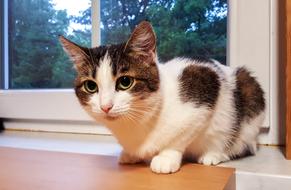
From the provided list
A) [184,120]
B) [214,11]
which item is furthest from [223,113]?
[214,11]

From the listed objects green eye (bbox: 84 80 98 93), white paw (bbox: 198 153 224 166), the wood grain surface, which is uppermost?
green eye (bbox: 84 80 98 93)

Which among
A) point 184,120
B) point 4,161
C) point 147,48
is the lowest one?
point 4,161

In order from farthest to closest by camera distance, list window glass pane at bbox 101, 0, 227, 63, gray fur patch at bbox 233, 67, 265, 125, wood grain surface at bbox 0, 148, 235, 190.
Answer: window glass pane at bbox 101, 0, 227, 63 < gray fur patch at bbox 233, 67, 265, 125 < wood grain surface at bbox 0, 148, 235, 190

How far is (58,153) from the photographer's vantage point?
3.17 feet

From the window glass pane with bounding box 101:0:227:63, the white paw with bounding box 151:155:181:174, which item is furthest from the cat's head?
the window glass pane with bounding box 101:0:227:63

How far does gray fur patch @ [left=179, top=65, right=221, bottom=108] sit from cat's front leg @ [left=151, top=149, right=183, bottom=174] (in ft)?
0.39

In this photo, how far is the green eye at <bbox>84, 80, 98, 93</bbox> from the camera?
0.75 meters

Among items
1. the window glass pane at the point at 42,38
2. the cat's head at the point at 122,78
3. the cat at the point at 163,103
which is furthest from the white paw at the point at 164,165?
the window glass pane at the point at 42,38

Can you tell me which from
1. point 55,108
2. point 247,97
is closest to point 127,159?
point 247,97

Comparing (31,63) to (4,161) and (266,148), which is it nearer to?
Result: (4,161)

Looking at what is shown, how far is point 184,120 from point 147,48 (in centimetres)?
17

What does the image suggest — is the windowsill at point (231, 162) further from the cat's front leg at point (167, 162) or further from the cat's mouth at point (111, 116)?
the cat's mouth at point (111, 116)

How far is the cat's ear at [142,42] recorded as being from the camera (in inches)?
28.1

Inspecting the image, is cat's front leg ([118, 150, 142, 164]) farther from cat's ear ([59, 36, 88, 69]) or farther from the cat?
cat's ear ([59, 36, 88, 69])
